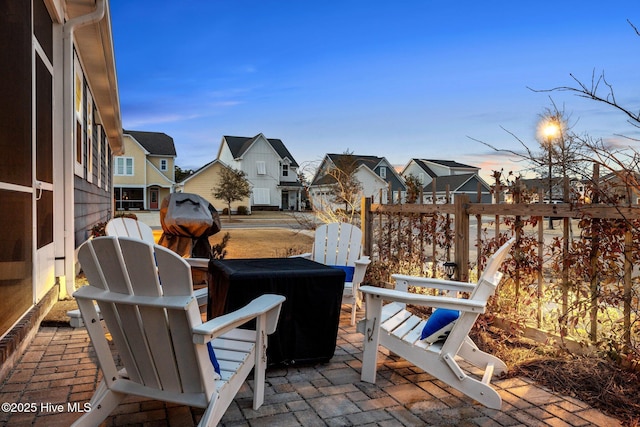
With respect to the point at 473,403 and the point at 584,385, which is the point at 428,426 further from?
the point at 584,385

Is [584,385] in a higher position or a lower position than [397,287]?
lower

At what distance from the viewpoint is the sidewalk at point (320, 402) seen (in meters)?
2.27

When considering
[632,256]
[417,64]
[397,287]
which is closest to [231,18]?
[417,64]

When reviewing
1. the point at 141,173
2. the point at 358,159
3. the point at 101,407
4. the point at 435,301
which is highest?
the point at 141,173

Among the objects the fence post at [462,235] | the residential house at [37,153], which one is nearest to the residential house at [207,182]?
the residential house at [37,153]

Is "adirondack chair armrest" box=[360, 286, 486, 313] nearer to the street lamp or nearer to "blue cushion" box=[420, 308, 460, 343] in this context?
"blue cushion" box=[420, 308, 460, 343]

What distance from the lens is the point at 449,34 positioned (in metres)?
10.2

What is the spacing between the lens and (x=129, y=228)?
4461mm

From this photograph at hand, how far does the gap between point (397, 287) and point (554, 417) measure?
1335 millimetres

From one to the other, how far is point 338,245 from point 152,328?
302cm

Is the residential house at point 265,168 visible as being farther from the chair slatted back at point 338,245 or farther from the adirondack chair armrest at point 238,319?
the adirondack chair armrest at point 238,319

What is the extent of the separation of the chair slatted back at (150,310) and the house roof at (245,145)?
32.1 m

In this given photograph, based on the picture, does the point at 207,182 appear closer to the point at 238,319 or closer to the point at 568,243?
the point at 568,243

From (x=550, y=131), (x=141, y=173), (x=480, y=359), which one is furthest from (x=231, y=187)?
(x=480, y=359)
